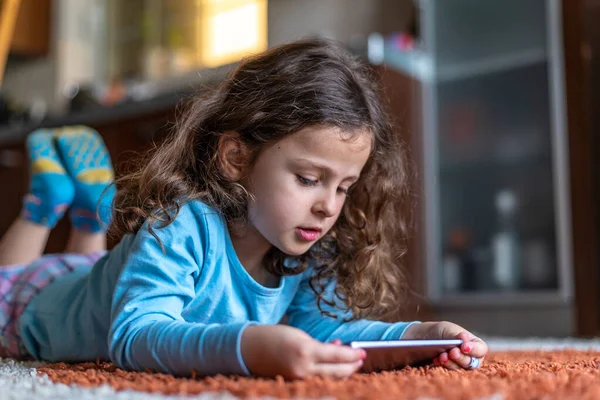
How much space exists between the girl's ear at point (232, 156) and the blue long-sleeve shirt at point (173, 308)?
0.06 metres

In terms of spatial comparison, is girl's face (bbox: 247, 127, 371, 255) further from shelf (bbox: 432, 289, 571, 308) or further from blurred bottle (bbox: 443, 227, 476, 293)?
blurred bottle (bbox: 443, 227, 476, 293)

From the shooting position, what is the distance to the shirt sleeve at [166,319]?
0.60 meters

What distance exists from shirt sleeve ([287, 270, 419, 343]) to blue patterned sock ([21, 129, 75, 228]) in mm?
498

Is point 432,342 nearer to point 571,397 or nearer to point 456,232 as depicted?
point 571,397

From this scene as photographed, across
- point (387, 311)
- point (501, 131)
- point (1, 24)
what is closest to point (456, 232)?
point (501, 131)

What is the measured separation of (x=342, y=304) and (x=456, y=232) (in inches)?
50.0

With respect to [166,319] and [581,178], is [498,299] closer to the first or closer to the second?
[581,178]

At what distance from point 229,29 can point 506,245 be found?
1578mm

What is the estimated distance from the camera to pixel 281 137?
813mm

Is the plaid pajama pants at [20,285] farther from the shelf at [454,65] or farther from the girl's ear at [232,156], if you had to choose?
the shelf at [454,65]

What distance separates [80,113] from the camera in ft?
7.69

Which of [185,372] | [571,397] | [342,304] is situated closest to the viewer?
[571,397]

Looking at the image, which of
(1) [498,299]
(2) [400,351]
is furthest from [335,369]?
(1) [498,299]

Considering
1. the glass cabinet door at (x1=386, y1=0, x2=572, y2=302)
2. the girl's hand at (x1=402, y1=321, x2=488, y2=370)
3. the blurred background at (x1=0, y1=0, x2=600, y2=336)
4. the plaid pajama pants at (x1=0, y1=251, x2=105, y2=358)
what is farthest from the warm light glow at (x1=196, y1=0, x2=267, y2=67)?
the girl's hand at (x1=402, y1=321, x2=488, y2=370)
